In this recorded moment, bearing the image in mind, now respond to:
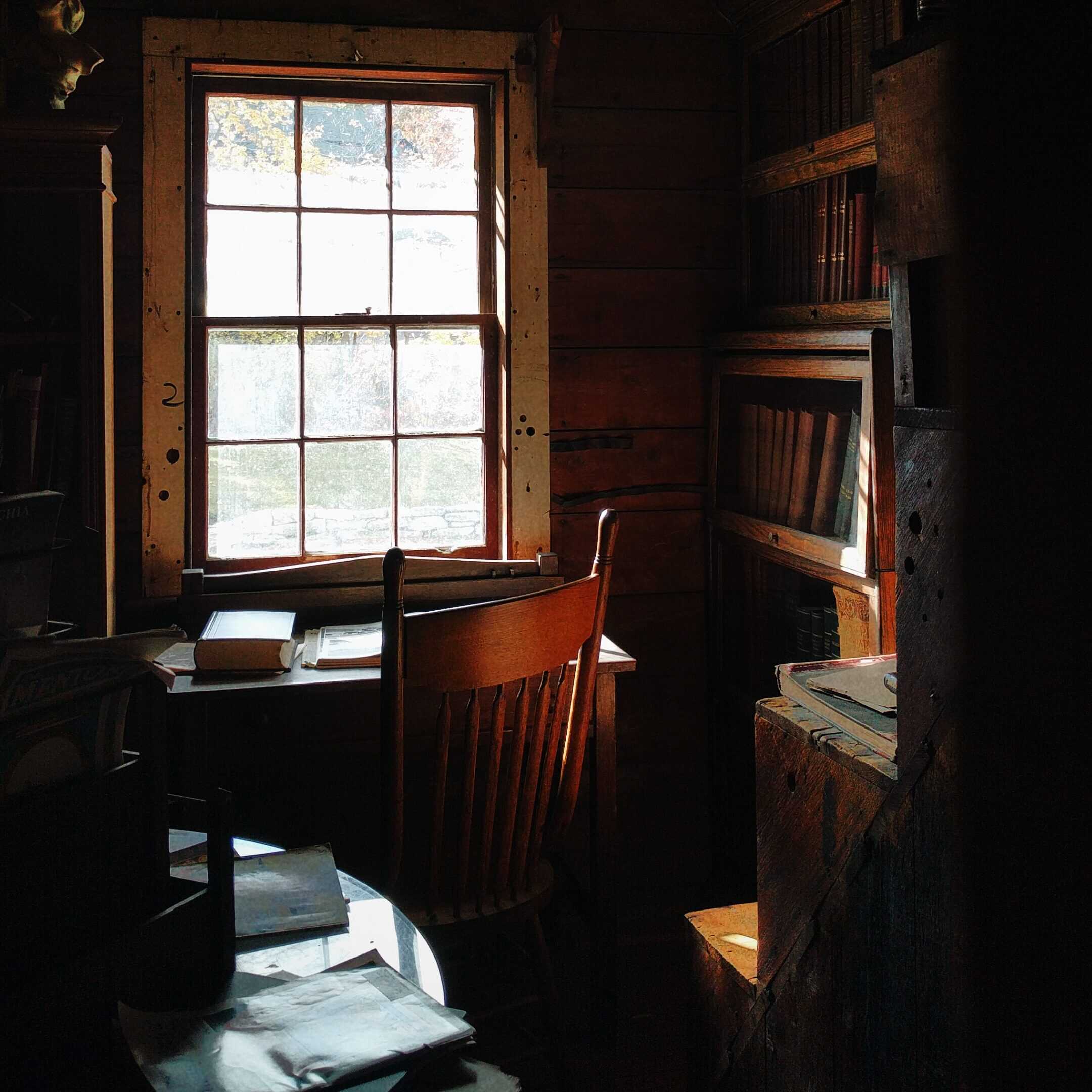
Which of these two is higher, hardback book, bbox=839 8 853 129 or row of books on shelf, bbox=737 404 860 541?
hardback book, bbox=839 8 853 129

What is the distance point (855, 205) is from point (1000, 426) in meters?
1.77

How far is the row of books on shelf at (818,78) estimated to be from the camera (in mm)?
2393

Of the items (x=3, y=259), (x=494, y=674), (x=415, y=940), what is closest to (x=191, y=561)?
(x=3, y=259)

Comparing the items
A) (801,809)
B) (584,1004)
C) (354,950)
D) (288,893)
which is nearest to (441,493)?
(584,1004)

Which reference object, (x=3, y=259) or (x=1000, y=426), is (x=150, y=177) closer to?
(x=3, y=259)

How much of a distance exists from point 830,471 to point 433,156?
1.33 m

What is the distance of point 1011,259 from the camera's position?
0.85 meters

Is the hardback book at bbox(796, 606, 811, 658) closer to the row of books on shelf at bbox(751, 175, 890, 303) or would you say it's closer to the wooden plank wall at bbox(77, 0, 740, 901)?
the wooden plank wall at bbox(77, 0, 740, 901)

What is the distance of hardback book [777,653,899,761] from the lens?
1.07m

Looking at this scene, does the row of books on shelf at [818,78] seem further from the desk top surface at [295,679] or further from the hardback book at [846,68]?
the desk top surface at [295,679]

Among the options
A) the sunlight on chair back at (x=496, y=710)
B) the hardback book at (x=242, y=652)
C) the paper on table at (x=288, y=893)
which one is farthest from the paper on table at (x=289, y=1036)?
the hardback book at (x=242, y=652)

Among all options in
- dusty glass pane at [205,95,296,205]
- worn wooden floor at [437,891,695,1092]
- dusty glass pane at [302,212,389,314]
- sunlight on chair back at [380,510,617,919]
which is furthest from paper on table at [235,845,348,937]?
dusty glass pane at [205,95,296,205]

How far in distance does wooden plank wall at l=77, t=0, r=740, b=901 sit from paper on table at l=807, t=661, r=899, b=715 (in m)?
1.79

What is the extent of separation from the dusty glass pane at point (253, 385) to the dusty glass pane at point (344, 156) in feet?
1.20
